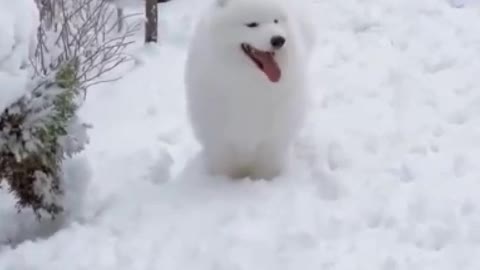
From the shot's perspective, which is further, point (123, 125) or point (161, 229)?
point (123, 125)

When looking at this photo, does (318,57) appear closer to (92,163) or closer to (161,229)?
(92,163)

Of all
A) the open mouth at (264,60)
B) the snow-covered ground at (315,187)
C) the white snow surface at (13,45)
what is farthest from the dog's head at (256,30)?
the white snow surface at (13,45)

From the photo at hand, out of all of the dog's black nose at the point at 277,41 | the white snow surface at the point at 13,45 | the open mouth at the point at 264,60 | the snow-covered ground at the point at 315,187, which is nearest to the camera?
the white snow surface at the point at 13,45

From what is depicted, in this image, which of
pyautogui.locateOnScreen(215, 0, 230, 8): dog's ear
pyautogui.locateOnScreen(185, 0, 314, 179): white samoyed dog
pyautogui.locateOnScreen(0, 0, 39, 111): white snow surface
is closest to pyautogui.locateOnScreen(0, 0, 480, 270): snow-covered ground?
pyautogui.locateOnScreen(185, 0, 314, 179): white samoyed dog

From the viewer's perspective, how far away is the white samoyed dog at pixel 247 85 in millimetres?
4797

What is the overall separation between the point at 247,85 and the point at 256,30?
1.02 feet

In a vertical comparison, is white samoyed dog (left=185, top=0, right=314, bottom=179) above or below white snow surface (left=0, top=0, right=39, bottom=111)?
below

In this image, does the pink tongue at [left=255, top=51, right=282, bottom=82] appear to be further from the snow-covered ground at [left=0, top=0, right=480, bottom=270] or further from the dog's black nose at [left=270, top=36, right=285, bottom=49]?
the snow-covered ground at [left=0, top=0, right=480, bottom=270]

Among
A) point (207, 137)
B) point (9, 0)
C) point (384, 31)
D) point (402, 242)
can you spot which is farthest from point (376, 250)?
point (384, 31)

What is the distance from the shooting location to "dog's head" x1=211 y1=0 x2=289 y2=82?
4.75 meters

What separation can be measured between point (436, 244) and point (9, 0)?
7.24 ft

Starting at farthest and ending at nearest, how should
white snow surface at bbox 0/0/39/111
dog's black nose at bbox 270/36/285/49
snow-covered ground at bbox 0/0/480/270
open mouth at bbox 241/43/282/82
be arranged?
open mouth at bbox 241/43/282/82 → dog's black nose at bbox 270/36/285/49 → snow-covered ground at bbox 0/0/480/270 → white snow surface at bbox 0/0/39/111

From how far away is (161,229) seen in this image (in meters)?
4.66

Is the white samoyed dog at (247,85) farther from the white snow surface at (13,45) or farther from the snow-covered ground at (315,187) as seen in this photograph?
the white snow surface at (13,45)
